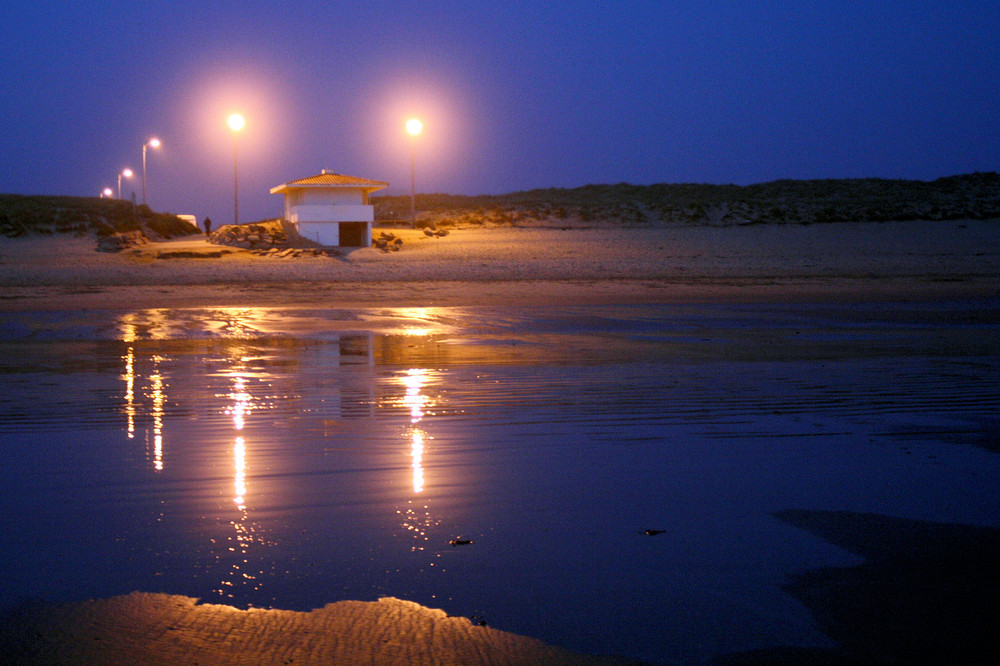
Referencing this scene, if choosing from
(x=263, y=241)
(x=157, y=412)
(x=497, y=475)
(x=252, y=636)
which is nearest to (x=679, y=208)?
(x=263, y=241)

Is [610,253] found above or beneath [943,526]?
above

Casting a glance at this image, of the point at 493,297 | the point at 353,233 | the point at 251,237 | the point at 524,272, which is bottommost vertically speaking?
the point at 493,297

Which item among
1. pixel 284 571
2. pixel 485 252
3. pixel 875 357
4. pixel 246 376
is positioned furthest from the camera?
pixel 485 252

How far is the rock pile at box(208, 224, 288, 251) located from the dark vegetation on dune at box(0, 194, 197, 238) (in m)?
6.30

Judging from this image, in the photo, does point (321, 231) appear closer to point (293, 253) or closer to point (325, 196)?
point (325, 196)

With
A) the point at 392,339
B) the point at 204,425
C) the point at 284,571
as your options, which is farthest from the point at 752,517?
the point at 392,339

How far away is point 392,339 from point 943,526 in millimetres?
8988

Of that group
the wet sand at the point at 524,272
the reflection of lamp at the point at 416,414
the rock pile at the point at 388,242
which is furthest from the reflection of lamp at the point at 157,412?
the rock pile at the point at 388,242

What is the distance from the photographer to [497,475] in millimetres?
5293

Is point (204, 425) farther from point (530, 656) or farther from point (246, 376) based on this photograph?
point (530, 656)

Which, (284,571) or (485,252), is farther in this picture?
(485,252)

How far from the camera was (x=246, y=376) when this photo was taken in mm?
9070

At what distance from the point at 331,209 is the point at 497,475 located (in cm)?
2834

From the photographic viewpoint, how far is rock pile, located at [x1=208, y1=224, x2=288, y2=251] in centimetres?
2994
